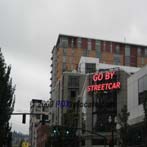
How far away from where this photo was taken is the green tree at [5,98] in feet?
126

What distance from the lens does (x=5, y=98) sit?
1532 inches

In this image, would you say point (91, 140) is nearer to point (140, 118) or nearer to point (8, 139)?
point (140, 118)

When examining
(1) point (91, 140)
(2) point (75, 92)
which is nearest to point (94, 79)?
(1) point (91, 140)

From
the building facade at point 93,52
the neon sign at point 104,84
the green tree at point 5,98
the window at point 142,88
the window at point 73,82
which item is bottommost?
the green tree at point 5,98

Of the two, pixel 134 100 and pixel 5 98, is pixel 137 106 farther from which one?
pixel 5 98

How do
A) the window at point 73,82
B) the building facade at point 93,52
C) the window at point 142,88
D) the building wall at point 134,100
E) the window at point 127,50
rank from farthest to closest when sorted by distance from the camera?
the window at point 127,50
the building facade at point 93,52
the window at point 73,82
the window at point 142,88
the building wall at point 134,100

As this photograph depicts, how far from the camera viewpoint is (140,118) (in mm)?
59094

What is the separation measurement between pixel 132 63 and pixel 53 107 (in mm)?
33663

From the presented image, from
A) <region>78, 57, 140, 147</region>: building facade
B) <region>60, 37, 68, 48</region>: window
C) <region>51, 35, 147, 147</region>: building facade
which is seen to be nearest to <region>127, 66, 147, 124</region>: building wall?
<region>51, 35, 147, 147</region>: building facade

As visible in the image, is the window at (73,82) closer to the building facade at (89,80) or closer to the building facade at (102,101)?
the building facade at (89,80)

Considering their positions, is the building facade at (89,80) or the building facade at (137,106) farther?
the building facade at (89,80)

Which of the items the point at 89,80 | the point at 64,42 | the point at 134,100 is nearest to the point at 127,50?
the point at 64,42

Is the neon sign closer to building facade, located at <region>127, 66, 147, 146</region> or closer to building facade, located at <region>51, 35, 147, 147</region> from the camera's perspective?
building facade, located at <region>51, 35, 147, 147</region>

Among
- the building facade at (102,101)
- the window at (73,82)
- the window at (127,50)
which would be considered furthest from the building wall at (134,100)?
the window at (127,50)
